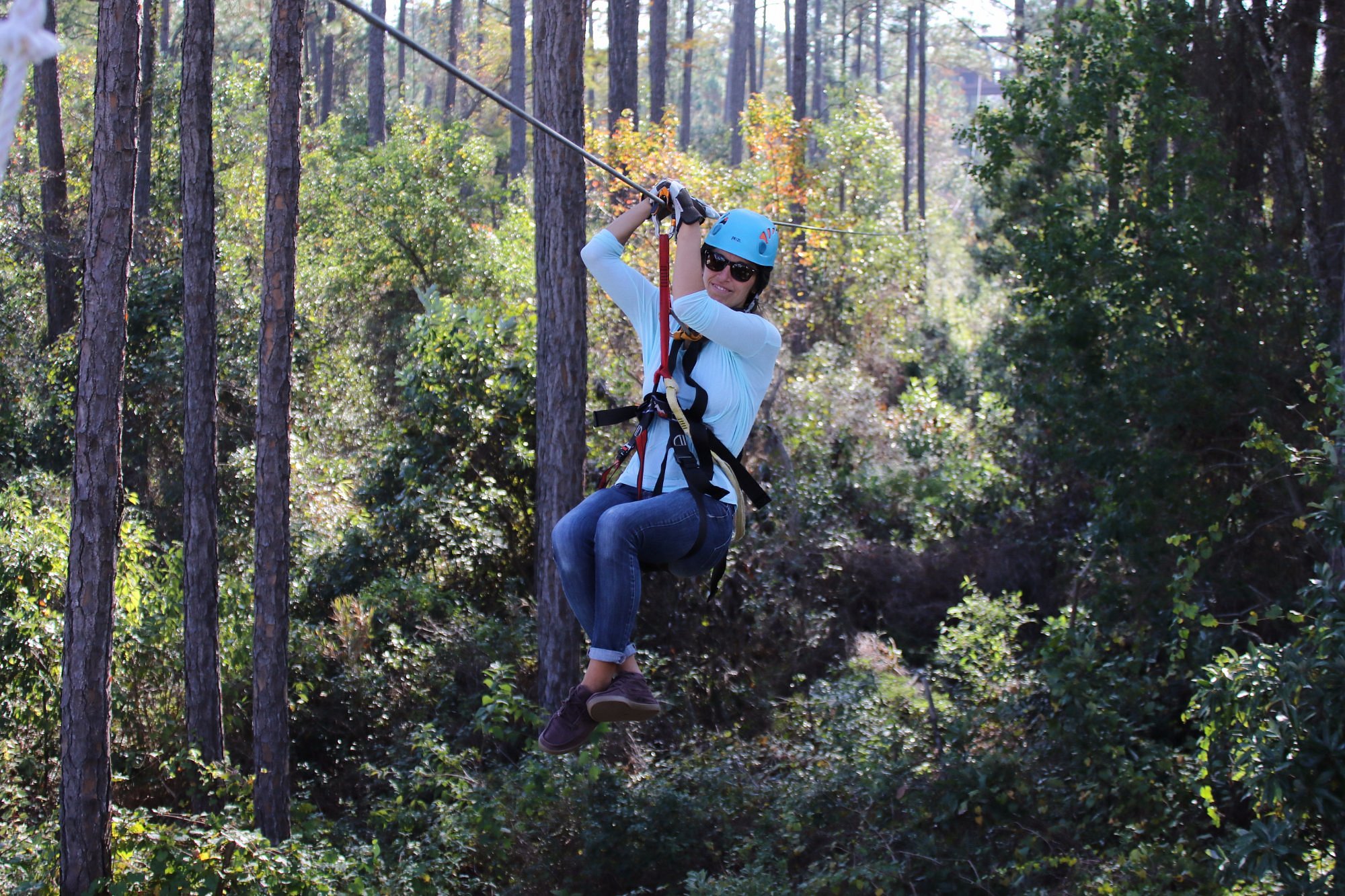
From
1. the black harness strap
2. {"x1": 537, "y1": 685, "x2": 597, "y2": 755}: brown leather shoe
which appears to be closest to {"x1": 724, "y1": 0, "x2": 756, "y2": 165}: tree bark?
the black harness strap

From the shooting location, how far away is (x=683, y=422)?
4219 mm

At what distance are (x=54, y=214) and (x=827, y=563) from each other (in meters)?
13.6

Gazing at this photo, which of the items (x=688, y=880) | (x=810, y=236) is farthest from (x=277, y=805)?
(x=810, y=236)

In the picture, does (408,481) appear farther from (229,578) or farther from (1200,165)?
(1200,165)

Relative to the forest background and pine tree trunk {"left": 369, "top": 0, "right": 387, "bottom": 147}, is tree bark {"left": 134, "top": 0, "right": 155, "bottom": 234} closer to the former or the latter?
the forest background

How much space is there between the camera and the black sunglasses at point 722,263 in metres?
4.38

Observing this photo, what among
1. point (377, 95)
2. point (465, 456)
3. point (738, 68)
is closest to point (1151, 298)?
point (465, 456)

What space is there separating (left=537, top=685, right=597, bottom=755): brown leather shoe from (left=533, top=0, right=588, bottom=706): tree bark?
554cm

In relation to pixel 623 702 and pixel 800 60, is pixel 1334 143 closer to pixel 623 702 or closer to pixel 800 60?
pixel 623 702

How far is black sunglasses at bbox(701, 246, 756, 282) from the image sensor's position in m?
4.38

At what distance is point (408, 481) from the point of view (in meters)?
12.9

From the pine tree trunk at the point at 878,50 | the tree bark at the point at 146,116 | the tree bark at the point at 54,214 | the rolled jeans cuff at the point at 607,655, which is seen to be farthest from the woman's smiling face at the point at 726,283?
the pine tree trunk at the point at 878,50

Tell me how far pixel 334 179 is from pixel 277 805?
13288 millimetres

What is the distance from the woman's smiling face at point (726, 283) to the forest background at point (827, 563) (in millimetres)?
3845
